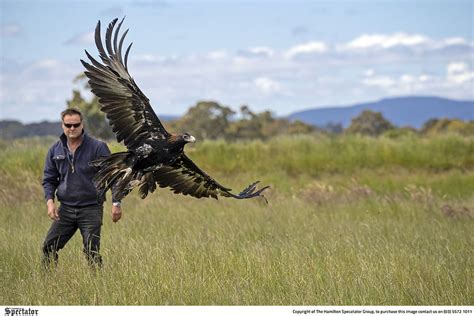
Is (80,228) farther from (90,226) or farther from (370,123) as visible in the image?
(370,123)

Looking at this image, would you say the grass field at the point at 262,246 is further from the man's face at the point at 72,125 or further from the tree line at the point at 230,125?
the tree line at the point at 230,125

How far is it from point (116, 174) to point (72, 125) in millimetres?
640

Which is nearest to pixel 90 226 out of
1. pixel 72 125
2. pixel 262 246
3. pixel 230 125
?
pixel 72 125

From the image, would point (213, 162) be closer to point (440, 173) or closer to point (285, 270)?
point (440, 173)

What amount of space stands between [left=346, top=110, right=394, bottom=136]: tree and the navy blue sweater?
138ft

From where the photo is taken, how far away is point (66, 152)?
695cm

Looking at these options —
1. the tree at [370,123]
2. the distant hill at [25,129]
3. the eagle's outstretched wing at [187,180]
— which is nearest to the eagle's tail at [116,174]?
the eagle's outstretched wing at [187,180]

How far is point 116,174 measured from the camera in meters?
6.75

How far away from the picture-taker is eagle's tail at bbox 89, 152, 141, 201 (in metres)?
6.69

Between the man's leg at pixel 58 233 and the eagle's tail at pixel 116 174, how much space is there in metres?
0.51

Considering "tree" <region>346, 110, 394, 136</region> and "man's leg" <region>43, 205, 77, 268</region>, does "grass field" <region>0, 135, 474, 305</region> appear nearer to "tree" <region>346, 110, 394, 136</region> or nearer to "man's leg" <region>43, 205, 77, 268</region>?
"man's leg" <region>43, 205, 77, 268</region>

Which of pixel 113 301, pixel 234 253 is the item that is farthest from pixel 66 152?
pixel 234 253

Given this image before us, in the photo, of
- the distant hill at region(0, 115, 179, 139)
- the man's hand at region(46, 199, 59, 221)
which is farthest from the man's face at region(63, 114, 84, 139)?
the distant hill at region(0, 115, 179, 139)
